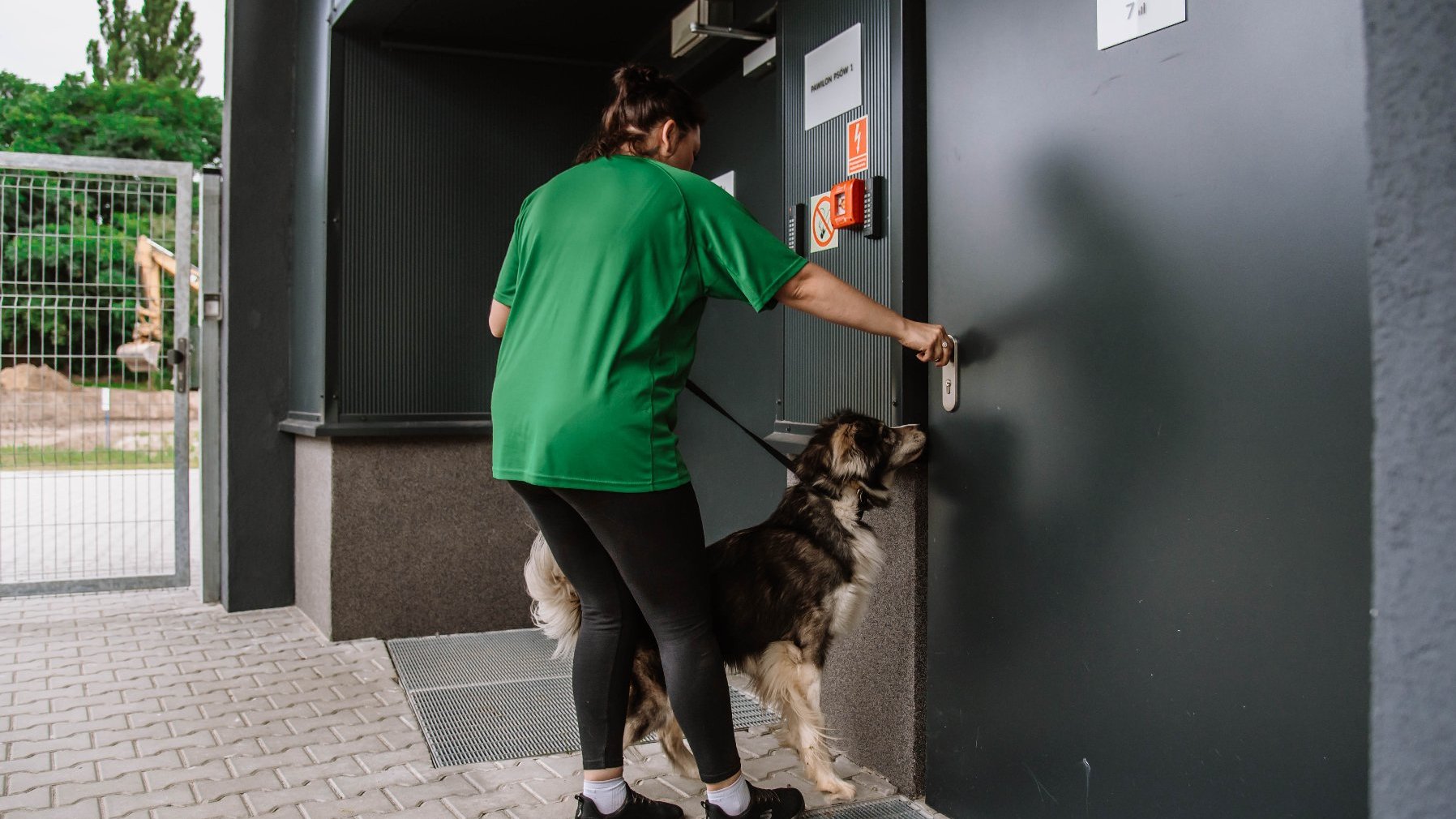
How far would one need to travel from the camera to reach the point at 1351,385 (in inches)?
76.5

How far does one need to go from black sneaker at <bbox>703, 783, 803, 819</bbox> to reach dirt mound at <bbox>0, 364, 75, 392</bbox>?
5.70 m

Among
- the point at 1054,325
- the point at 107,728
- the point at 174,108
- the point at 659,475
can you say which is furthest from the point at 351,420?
the point at 174,108

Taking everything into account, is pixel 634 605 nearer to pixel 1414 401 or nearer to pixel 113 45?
pixel 1414 401

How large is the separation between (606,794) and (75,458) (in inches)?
218

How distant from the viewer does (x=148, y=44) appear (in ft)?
149

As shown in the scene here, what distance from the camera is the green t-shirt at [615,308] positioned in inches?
96.4

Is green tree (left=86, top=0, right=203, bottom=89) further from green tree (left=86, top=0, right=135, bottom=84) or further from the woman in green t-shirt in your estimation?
the woman in green t-shirt

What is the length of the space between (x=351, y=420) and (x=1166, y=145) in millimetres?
4270

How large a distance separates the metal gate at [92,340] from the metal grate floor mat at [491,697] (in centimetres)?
246

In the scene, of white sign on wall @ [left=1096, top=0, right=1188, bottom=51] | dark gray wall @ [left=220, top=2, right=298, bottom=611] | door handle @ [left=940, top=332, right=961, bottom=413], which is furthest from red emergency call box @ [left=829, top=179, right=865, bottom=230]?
dark gray wall @ [left=220, top=2, right=298, bottom=611]

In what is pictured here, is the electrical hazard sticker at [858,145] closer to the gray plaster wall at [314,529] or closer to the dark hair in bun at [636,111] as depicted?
the dark hair in bun at [636,111]

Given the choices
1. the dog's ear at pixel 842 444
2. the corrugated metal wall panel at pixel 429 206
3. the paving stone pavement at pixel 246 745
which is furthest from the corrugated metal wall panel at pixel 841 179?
the corrugated metal wall panel at pixel 429 206

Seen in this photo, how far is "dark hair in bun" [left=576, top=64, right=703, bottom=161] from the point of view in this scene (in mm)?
2699

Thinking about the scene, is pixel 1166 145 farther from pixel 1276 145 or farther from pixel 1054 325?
pixel 1054 325
